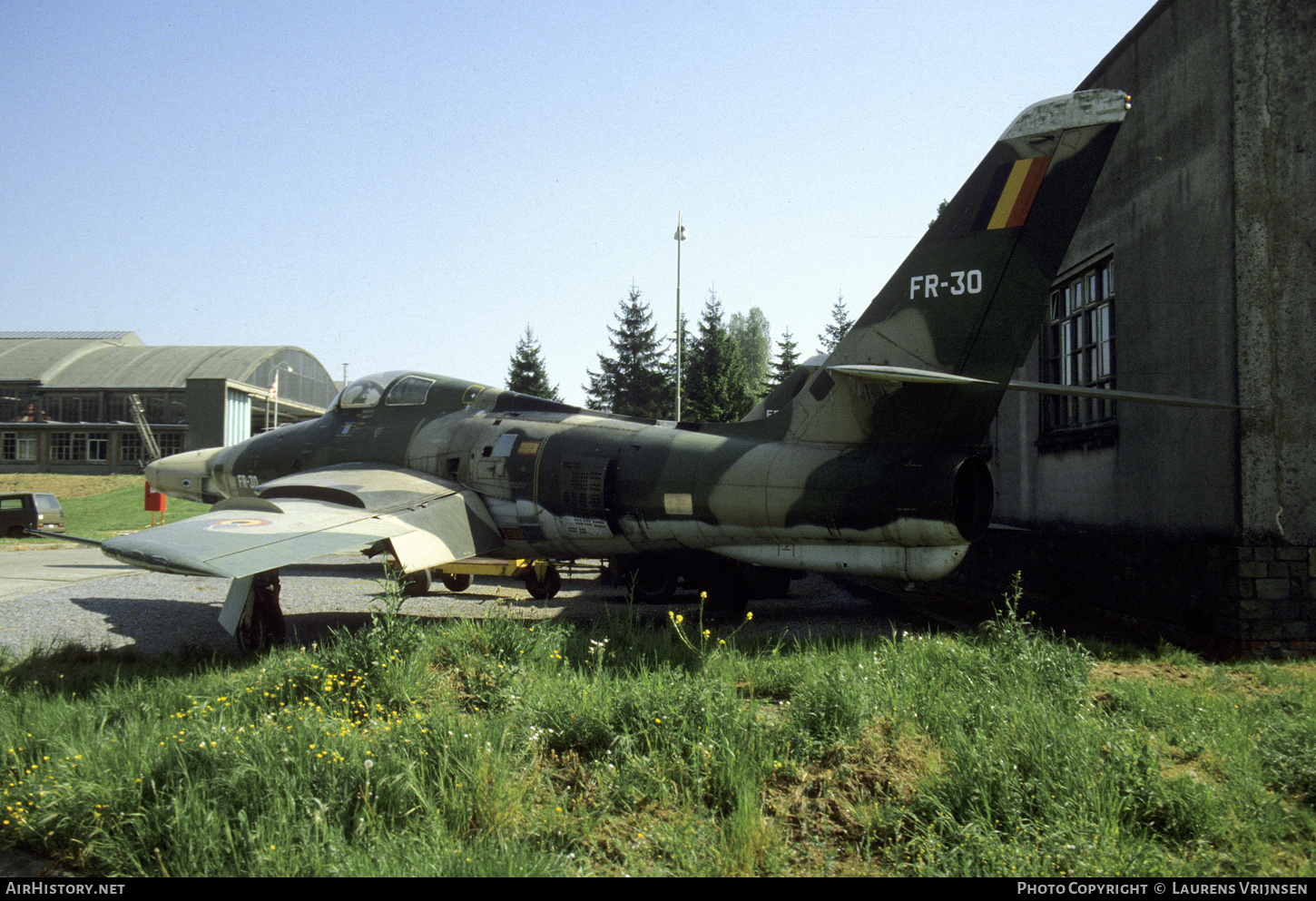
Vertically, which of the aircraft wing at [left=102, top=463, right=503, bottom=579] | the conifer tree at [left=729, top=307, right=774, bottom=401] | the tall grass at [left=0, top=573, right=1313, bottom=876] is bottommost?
the tall grass at [left=0, top=573, right=1313, bottom=876]

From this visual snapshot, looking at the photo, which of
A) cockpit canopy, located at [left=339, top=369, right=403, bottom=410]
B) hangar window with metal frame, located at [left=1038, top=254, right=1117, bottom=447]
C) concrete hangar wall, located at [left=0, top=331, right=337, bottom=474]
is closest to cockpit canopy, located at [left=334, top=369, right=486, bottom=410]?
cockpit canopy, located at [left=339, top=369, right=403, bottom=410]

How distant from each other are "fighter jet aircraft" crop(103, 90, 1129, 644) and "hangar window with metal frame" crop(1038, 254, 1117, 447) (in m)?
3.76

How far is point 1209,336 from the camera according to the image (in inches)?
321

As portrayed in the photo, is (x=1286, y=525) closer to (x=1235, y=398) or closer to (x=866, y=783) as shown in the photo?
(x=1235, y=398)

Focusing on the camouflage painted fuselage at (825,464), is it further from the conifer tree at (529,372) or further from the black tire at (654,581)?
the conifer tree at (529,372)

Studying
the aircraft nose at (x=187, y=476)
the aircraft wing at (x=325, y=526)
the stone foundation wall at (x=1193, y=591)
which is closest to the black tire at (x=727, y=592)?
the aircraft wing at (x=325, y=526)

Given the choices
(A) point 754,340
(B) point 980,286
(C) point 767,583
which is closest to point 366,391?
(C) point 767,583

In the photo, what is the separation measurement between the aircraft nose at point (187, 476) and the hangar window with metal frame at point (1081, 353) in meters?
14.7

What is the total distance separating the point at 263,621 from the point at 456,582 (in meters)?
4.62

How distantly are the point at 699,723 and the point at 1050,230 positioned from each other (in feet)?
20.1

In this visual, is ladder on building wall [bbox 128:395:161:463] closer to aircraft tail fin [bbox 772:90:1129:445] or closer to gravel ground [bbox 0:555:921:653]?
gravel ground [bbox 0:555:921:653]

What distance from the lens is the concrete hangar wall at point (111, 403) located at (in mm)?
49562

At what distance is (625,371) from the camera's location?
41.3 meters

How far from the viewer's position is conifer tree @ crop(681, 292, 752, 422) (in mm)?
36000
